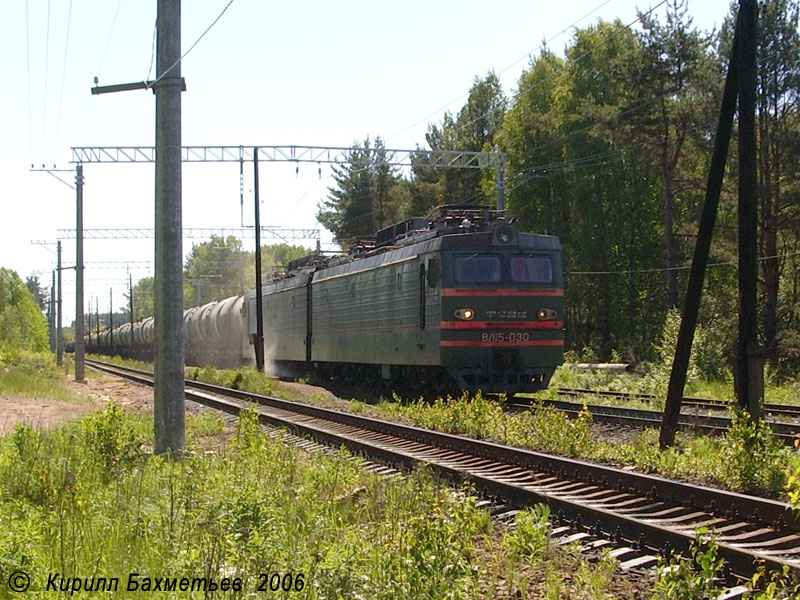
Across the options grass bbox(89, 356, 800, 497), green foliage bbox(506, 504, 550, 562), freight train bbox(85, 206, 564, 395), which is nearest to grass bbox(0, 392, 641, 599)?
green foliage bbox(506, 504, 550, 562)

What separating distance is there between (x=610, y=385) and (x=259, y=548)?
1984 centimetres

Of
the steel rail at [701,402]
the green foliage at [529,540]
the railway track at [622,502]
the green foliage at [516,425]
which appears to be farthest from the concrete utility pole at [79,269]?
the green foliage at [529,540]

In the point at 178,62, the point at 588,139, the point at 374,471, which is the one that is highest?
the point at 588,139

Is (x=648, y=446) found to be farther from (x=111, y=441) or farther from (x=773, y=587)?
(x=773, y=587)

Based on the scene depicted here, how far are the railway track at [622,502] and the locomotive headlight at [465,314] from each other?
4.84 metres

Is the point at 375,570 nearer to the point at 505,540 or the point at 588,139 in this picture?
the point at 505,540

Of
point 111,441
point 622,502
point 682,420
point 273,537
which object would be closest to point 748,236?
point 622,502

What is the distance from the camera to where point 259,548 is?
5.73 m

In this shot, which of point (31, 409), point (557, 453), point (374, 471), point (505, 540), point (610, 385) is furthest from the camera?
point (610, 385)

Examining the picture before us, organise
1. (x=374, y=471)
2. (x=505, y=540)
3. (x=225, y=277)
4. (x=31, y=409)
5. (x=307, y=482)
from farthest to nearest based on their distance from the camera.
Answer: (x=225, y=277)
(x=31, y=409)
(x=374, y=471)
(x=307, y=482)
(x=505, y=540)

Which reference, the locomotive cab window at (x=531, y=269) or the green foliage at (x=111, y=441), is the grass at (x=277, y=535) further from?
the locomotive cab window at (x=531, y=269)

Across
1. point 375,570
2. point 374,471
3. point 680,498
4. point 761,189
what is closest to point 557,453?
point 374,471

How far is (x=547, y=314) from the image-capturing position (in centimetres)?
1805

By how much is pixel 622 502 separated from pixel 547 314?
398 inches
